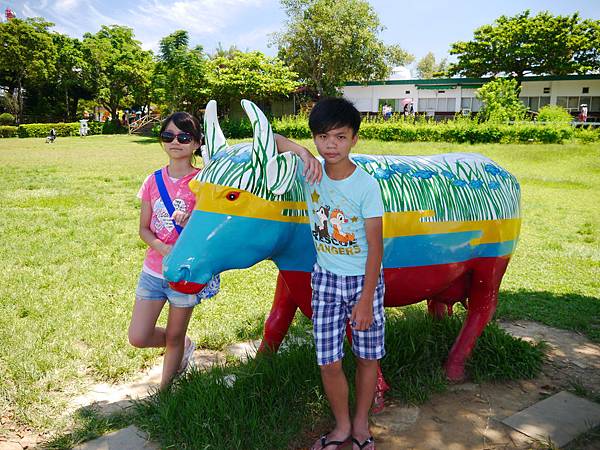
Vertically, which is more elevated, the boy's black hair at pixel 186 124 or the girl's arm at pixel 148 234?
the boy's black hair at pixel 186 124

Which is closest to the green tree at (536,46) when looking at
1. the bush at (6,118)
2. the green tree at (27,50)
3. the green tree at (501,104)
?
the green tree at (501,104)

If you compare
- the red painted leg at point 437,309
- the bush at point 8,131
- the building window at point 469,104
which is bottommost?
the red painted leg at point 437,309

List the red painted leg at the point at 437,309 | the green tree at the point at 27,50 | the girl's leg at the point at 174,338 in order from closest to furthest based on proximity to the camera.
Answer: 1. the girl's leg at the point at 174,338
2. the red painted leg at the point at 437,309
3. the green tree at the point at 27,50

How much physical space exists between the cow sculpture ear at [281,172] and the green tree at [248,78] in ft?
89.3

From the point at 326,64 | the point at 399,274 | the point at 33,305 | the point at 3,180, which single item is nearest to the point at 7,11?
the point at 326,64

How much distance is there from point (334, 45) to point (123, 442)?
39324mm

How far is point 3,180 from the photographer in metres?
12.6

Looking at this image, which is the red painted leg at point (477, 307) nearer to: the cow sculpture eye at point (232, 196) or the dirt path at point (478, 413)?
the dirt path at point (478, 413)

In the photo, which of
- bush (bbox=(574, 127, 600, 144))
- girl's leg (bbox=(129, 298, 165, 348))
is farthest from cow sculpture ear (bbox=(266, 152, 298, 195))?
bush (bbox=(574, 127, 600, 144))

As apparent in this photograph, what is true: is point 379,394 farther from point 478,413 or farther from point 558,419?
point 558,419

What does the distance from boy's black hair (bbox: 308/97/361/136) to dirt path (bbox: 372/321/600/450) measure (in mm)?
1775

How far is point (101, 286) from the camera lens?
548cm

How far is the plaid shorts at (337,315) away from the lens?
235 centimetres

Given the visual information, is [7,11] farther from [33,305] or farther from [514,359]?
[514,359]
